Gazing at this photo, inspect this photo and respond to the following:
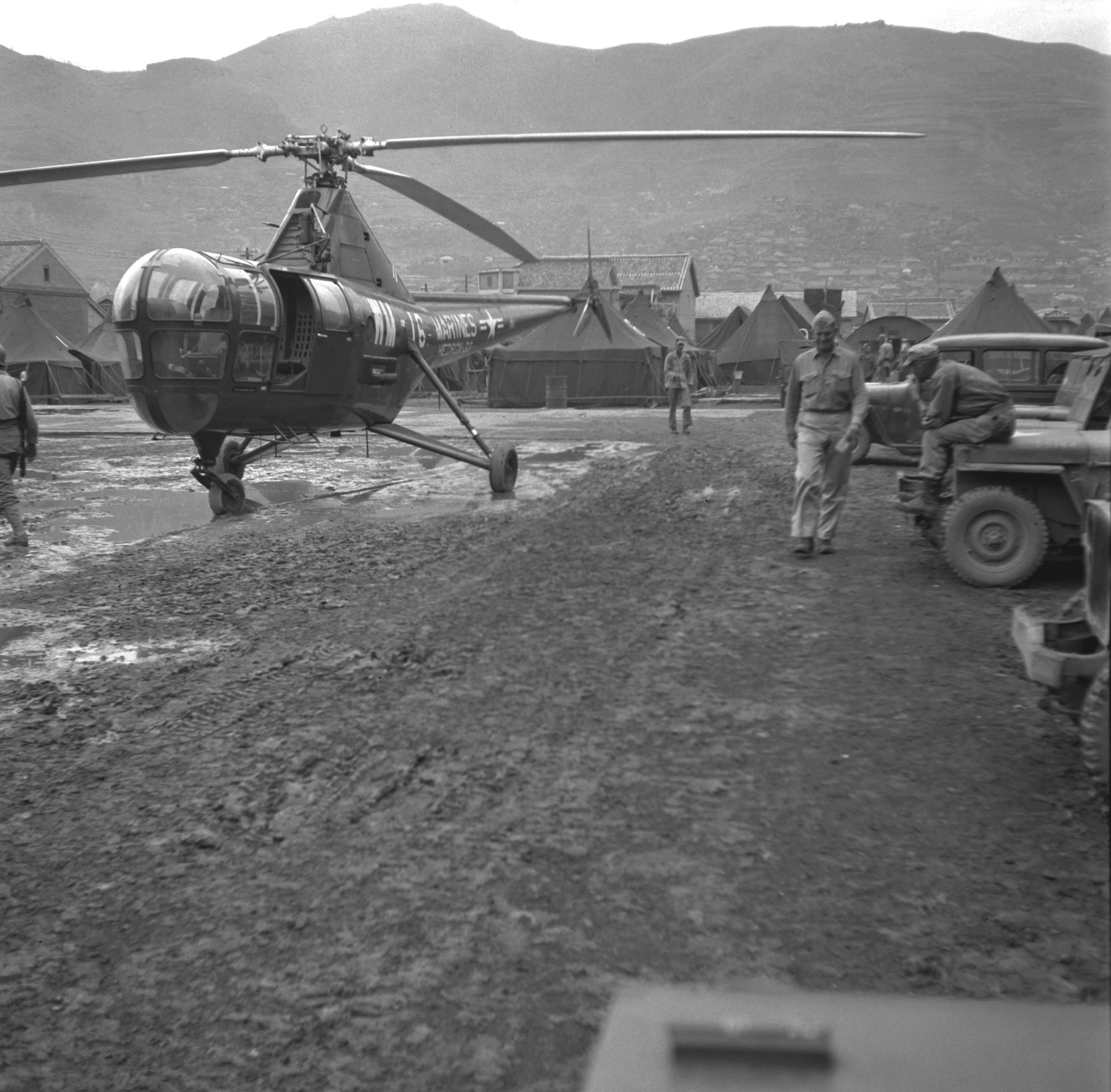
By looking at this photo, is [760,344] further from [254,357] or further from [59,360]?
[254,357]

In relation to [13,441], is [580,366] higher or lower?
lower

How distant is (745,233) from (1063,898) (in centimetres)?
13702

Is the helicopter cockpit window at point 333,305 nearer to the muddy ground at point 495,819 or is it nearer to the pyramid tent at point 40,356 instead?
the muddy ground at point 495,819

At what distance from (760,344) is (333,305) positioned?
30530 millimetres

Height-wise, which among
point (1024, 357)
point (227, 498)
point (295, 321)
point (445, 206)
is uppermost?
point (445, 206)

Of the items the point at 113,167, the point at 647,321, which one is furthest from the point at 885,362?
the point at 113,167

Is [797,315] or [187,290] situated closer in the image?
[187,290]

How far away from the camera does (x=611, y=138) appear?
32.1ft

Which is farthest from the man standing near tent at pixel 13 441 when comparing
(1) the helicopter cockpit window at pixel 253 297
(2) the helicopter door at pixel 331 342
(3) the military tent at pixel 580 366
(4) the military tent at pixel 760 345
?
(4) the military tent at pixel 760 345

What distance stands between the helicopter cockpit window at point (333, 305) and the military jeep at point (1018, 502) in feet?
19.3

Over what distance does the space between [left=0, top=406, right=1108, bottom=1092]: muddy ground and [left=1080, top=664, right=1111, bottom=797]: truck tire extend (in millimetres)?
223

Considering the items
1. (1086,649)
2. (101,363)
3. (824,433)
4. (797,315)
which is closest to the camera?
(1086,649)

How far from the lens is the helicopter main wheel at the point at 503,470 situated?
11.9 m

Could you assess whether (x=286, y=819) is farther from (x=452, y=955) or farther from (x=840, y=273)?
(x=840, y=273)
